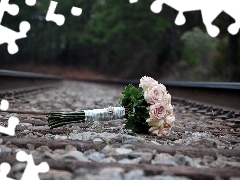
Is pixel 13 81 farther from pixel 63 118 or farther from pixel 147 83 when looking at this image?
pixel 147 83

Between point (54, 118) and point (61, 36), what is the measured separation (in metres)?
36.4

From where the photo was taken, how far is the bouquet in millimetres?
2633

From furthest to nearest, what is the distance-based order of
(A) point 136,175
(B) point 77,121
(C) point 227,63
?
(C) point 227,63, (B) point 77,121, (A) point 136,175

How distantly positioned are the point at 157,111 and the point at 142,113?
145 millimetres

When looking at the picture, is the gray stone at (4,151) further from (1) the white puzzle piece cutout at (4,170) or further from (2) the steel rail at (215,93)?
(2) the steel rail at (215,93)

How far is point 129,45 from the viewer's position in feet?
96.2

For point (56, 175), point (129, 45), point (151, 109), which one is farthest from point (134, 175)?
point (129, 45)

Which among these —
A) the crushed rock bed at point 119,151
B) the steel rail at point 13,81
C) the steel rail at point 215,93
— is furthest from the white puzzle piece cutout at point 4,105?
the steel rail at point 13,81

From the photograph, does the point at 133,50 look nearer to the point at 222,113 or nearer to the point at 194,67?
the point at 194,67

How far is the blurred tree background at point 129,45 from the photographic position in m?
19.7

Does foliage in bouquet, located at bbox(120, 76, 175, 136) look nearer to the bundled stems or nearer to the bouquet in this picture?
the bouquet

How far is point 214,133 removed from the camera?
2.98 metres

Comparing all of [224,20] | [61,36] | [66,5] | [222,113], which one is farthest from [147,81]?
[61,36]

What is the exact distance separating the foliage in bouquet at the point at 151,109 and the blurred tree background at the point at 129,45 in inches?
566
